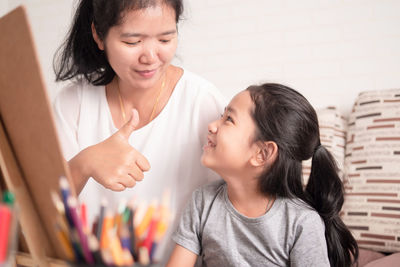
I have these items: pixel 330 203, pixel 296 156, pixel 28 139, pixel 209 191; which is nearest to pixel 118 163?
pixel 28 139

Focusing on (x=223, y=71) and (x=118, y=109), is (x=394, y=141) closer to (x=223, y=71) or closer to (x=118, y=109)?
(x=223, y=71)

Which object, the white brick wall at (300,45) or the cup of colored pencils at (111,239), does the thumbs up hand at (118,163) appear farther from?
→ the white brick wall at (300,45)

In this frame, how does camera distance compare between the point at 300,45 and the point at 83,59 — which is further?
the point at 300,45

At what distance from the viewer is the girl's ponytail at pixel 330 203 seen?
1.17 m

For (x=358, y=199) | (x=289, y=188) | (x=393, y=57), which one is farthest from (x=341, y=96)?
(x=289, y=188)

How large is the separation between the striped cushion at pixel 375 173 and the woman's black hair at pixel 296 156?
21.6 inches

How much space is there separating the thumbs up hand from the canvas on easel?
0.27 meters

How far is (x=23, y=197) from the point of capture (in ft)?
1.98

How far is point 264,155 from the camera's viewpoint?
45.9 inches

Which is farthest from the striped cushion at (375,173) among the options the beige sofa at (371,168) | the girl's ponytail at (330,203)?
the girl's ponytail at (330,203)

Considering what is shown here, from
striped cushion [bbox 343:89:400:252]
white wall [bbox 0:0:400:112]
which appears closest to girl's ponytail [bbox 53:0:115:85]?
white wall [bbox 0:0:400:112]

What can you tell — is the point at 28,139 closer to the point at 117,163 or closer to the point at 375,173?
the point at 117,163

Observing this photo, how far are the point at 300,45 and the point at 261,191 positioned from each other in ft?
3.97

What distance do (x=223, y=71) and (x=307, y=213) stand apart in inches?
53.0
